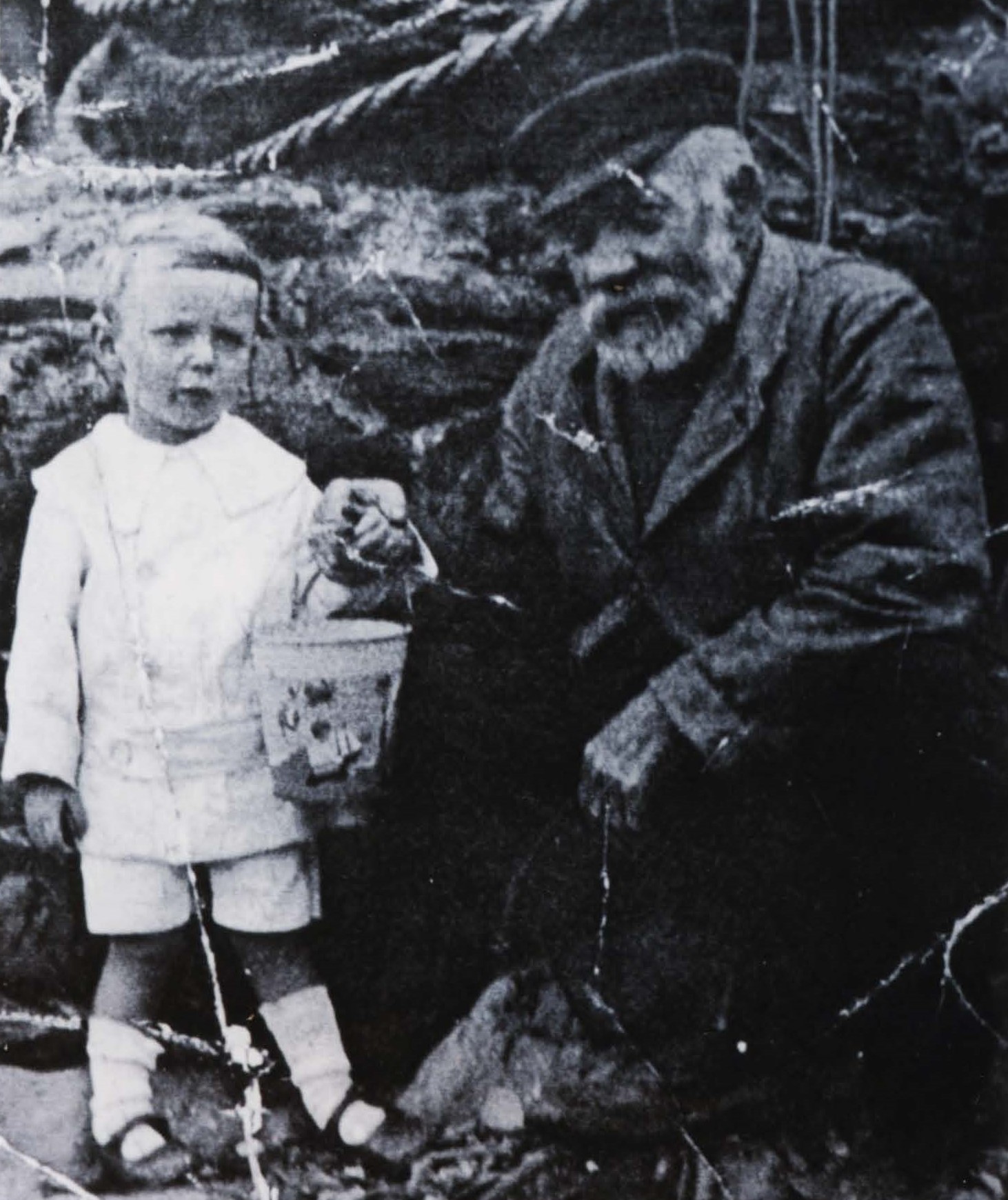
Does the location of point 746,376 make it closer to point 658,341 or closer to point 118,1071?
point 658,341

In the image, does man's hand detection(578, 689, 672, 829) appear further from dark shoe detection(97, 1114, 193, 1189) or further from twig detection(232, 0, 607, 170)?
twig detection(232, 0, 607, 170)

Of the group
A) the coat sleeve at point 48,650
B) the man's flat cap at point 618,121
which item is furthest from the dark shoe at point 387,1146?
the man's flat cap at point 618,121

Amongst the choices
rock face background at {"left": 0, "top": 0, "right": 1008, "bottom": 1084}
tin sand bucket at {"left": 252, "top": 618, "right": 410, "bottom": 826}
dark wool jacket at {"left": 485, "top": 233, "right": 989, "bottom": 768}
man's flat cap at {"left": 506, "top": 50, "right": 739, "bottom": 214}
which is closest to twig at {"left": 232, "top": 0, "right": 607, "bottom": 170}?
rock face background at {"left": 0, "top": 0, "right": 1008, "bottom": 1084}

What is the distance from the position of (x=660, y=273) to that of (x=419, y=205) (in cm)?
43

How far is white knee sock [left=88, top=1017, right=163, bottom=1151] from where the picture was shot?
8.55 ft

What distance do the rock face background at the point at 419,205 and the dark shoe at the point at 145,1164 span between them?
2.00 feet

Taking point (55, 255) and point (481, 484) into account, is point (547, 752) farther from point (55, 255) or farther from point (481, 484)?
point (55, 255)

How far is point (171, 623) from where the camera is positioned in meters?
2.52

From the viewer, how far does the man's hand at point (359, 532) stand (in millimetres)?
2502

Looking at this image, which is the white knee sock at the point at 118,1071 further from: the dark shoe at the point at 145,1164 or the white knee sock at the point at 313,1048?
the white knee sock at the point at 313,1048

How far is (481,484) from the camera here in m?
2.54

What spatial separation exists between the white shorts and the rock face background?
0.33ft

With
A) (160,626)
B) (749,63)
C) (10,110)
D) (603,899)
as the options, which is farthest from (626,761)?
(10,110)

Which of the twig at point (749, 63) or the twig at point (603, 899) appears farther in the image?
the twig at point (603, 899)
